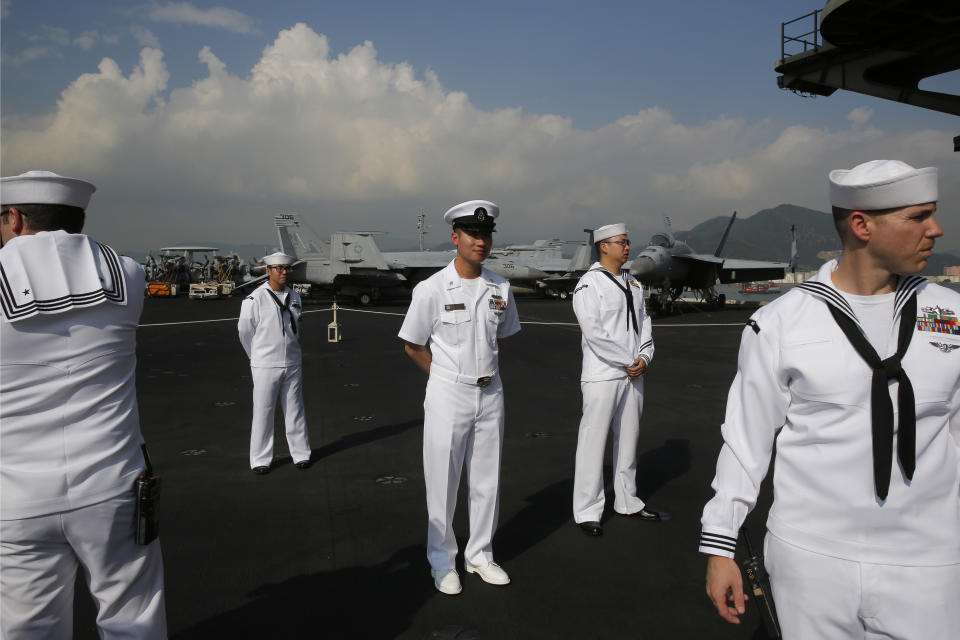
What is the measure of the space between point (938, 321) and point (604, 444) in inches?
107

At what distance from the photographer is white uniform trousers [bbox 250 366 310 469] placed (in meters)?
5.38

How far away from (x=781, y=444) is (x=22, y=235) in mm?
2661

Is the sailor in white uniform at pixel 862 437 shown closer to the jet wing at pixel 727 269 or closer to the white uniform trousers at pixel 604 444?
the white uniform trousers at pixel 604 444

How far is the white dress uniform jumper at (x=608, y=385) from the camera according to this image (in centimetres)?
411

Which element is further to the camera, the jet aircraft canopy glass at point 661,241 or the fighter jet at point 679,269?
the jet aircraft canopy glass at point 661,241

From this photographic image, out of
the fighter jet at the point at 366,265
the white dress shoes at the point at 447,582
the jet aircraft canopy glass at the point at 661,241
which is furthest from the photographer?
the fighter jet at the point at 366,265

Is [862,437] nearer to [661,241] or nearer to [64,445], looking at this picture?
[64,445]

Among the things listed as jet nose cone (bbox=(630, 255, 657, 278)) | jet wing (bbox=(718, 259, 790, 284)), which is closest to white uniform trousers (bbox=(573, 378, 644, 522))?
jet nose cone (bbox=(630, 255, 657, 278))

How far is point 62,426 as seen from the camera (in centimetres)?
183

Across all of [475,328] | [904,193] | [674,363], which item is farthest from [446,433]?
[674,363]

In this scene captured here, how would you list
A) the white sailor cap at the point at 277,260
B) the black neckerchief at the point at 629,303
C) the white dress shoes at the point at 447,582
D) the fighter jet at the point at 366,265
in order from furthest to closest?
the fighter jet at the point at 366,265
the white sailor cap at the point at 277,260
the black neckerchief at the point at 629,303
the white dress shoes at the point at 447,582

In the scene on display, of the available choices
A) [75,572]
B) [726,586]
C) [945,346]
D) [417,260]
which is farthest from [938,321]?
[417,260]

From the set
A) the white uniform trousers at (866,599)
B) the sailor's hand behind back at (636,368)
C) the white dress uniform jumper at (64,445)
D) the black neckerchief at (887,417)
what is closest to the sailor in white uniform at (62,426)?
the white dress uniform jumper at (64,445)

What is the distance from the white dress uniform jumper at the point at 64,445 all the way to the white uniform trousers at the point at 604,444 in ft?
9.45
